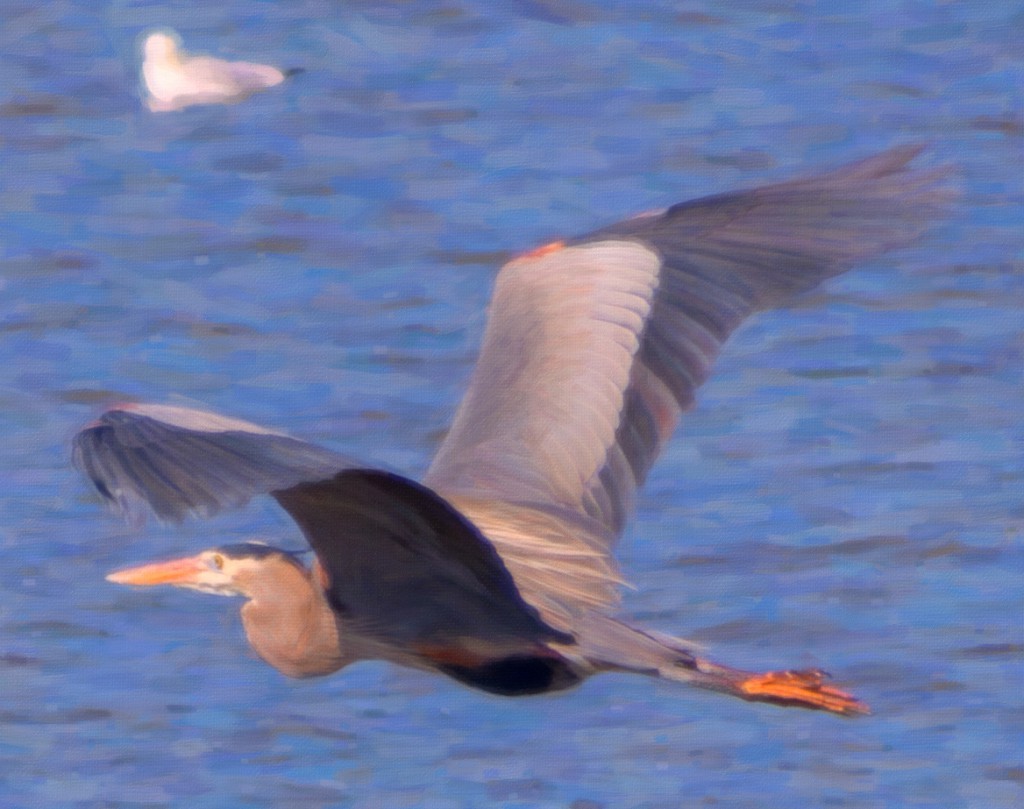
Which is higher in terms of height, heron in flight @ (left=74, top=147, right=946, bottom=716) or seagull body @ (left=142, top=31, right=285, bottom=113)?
seagull body @ (left=142, top=31, right=285, bottom=113)

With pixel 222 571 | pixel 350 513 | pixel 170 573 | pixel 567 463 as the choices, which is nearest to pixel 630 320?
pixel 567 463

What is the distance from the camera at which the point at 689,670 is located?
16.6 feet

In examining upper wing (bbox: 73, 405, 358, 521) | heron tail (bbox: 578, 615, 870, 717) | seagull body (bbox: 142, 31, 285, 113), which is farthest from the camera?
seagull body (bbox: 142, 31, 285, 113)

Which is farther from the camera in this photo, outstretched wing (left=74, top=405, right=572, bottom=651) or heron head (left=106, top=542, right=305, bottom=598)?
heron head (left=106, top=542, right=305, bottom=598)

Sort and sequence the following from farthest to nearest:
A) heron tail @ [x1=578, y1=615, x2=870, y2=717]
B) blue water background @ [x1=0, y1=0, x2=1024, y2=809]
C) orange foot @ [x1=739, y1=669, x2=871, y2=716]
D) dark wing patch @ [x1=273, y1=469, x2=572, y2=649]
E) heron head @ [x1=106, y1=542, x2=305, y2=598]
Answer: blue water background @ [x1=0, y1=0, x2=1024, y2=809], heron head @ [x1=106, y1=542, x2=305, y2=598], orange foot @ [x1=739, y1=669, x2=871, y2=716], heron tail @ [x1=578, y1=615, x2=870, y2=717], dark wing patch @ [x1=273, y1=469, x2=572, y2=649]

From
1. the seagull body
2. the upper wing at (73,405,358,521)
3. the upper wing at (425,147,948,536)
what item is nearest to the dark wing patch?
the upper wing at (425,147,948,536)

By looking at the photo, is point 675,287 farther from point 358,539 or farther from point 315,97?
point 315,97

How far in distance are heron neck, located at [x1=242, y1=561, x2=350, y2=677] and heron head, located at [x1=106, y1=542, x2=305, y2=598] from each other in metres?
0.03

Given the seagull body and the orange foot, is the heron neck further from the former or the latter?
the seagull body

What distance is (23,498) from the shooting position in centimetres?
755

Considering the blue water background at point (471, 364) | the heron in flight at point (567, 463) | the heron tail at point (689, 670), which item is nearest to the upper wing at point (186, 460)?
the blue water background at point (471, 364)

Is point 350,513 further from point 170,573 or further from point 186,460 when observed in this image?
point 170,573

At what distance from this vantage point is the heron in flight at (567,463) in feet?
16.6

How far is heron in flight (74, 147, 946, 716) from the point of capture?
5062mm
